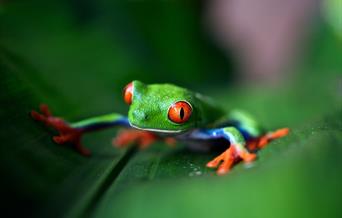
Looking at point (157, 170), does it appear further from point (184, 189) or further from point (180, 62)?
point (180, 62)

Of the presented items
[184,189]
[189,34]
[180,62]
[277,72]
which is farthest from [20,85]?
[277,72]

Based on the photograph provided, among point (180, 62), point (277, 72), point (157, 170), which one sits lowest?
point (157, 170)

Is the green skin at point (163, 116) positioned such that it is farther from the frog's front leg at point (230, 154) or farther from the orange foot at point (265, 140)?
the orange foot at point (265, 140)

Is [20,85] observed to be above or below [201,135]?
below

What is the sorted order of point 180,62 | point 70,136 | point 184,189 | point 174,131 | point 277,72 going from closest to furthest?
point 184,189 < point 70,136 < point 174,131 < point 180,62 < point 277,72

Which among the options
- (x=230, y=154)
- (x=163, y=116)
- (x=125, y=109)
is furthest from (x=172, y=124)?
(x=125, y=109)

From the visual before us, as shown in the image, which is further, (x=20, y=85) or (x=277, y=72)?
(x=277, y=72)

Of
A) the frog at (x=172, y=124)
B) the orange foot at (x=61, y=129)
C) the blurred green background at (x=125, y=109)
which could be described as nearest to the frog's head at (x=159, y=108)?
the frog at (x=172, y=124)

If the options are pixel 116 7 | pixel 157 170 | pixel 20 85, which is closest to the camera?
pixel 157 170
